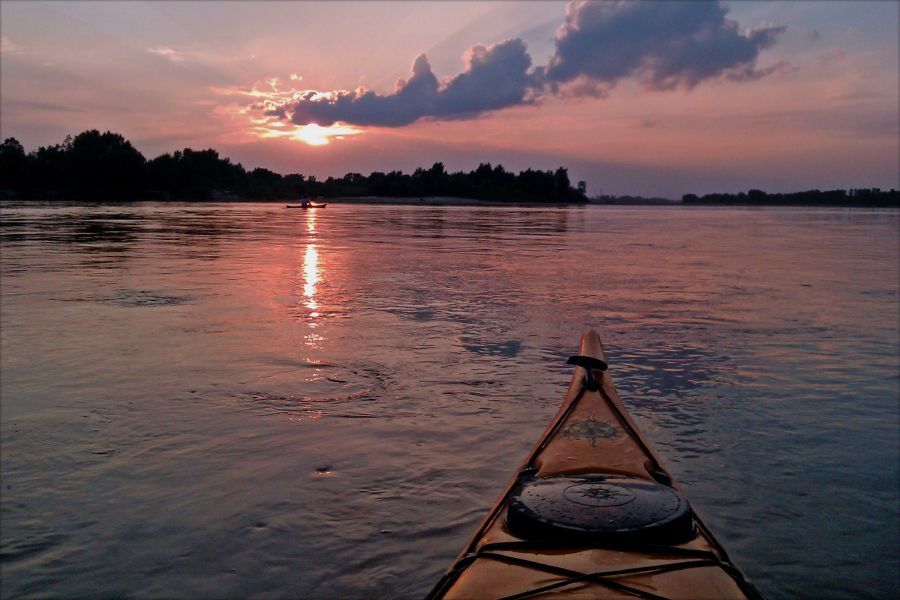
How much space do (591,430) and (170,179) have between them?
403ft

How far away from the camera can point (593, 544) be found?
9.83 ft

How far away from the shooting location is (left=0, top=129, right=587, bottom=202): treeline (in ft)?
338

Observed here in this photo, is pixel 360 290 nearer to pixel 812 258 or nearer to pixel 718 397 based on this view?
pixel 718 397

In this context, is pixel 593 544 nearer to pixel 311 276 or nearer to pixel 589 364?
pixel 589 364

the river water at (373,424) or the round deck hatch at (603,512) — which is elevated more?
the round deck hatch at (603,512)

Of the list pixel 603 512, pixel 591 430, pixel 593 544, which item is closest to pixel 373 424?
pixel 591 430

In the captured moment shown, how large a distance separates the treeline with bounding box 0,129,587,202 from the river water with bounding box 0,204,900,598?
104 m

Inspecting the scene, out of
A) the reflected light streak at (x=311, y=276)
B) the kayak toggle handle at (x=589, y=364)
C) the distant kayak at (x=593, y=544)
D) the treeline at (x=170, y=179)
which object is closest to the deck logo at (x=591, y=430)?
the distant kayak at (x=593, y=544)

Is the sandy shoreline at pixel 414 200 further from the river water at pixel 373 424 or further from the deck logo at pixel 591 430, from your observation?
the deck logo at pixel 591 430

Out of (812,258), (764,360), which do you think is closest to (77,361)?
(764,360)

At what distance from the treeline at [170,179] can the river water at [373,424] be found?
104 metres

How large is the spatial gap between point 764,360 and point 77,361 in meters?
8.16

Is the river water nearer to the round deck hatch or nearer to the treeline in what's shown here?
the round deck hatch

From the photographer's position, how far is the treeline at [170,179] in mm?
102994
